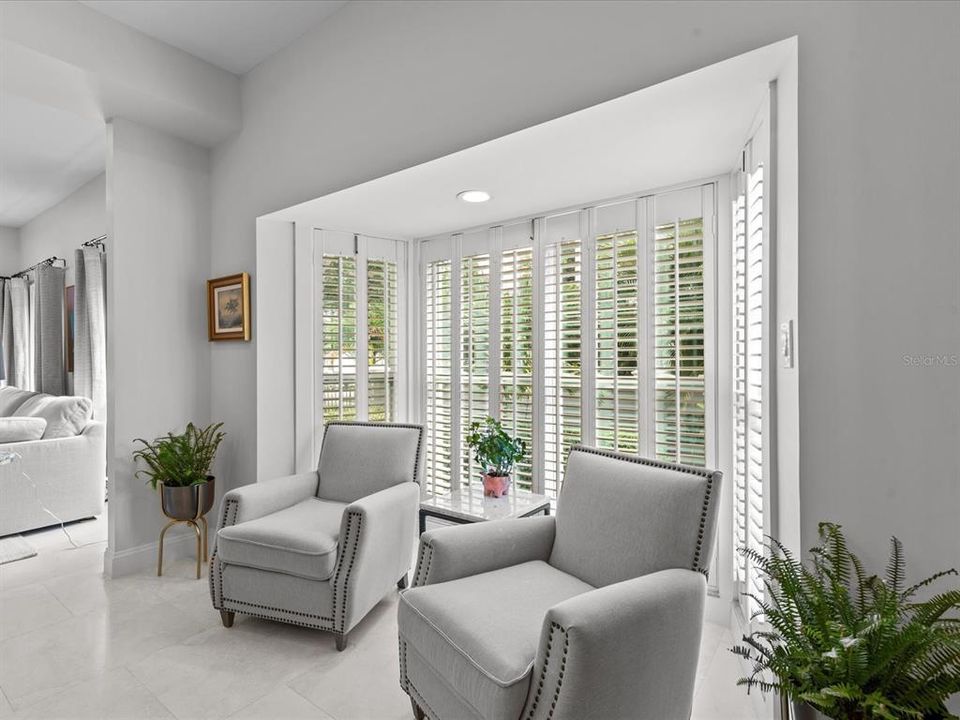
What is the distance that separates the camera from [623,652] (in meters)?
1.36

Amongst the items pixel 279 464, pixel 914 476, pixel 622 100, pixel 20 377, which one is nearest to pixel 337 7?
pixel 622 100

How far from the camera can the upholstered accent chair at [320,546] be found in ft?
7.20

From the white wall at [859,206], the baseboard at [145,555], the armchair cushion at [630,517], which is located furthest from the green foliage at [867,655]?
the baseboard at [145,555]

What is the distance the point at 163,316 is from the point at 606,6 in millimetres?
2769

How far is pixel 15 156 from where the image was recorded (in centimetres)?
434

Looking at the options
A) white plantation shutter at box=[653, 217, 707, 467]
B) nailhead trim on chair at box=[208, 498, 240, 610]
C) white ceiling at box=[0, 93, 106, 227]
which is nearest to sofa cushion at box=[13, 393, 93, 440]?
white ceiling at box=[0, 93, 106, 227]

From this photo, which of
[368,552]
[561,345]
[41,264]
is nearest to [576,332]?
[561,345]

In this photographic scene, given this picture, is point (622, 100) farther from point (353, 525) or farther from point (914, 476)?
point (353, 525)

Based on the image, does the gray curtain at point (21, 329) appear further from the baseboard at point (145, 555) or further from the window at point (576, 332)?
the window at point (576, 332)

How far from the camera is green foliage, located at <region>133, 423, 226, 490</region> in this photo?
2.97 m

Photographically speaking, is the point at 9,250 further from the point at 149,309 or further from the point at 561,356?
the point at 561,356

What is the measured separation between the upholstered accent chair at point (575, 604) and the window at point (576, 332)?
0.66 m

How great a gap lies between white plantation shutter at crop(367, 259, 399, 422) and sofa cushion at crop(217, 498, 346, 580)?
1199 mm

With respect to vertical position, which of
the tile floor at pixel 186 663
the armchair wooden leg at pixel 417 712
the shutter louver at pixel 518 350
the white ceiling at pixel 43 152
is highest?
the white ceiling at pixel 43 152
